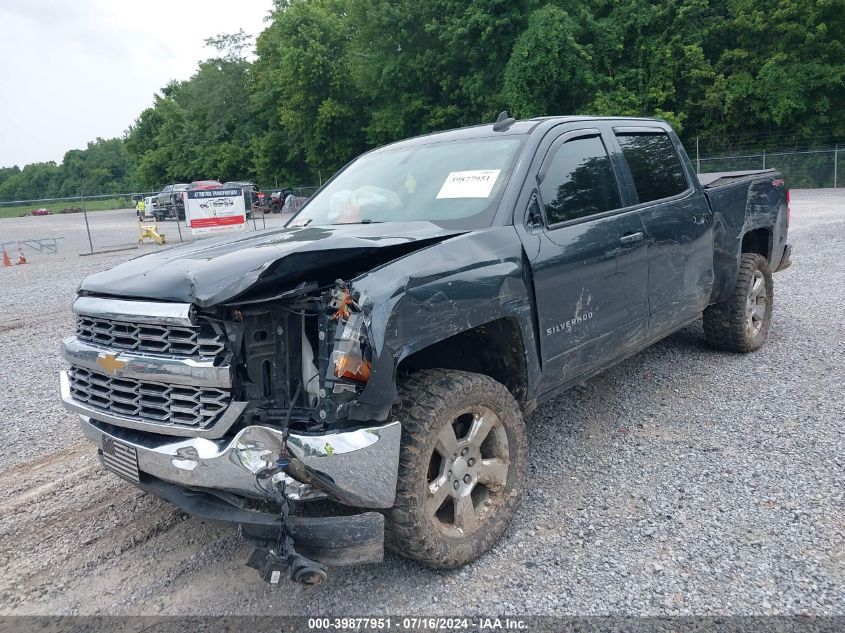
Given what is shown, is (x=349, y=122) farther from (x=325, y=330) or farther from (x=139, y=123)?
(x=325, y=330)

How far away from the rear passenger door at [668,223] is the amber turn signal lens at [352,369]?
2491 mm

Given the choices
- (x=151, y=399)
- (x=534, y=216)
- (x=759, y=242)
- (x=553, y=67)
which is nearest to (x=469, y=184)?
(x=534, y=216)

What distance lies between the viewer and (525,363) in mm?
3439

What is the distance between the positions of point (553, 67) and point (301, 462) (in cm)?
3101

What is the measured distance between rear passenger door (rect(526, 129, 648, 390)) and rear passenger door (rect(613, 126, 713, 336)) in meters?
0.18

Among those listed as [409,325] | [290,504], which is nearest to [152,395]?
[290,504]

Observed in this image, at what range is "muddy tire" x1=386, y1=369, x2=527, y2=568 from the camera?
2824 mm

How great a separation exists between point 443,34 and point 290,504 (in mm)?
34677

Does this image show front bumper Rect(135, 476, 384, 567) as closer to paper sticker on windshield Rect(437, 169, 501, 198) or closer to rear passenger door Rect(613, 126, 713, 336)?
paper sticker on windshield Rect(437, 169, 501, 198)

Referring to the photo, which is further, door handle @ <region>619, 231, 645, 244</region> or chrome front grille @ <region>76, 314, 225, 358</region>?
door handle @ <region>619, 231, 645, 244</region>

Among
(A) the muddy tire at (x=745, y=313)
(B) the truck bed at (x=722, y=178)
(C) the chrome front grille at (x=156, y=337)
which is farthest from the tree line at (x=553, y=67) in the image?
(C) the chrome front grille at (x=156, y=337)

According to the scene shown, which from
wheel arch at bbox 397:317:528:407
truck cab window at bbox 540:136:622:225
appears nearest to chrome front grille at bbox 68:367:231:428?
wheel arch at bbox 397:317:528:407

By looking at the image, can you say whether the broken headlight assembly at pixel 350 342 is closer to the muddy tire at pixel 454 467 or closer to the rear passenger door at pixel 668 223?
the muddy tire at pixel 454 467

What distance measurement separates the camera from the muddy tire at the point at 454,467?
2824 millimetres
